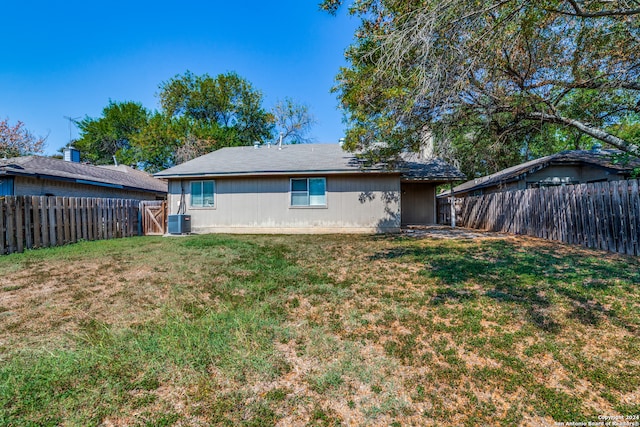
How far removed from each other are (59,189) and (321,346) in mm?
14976

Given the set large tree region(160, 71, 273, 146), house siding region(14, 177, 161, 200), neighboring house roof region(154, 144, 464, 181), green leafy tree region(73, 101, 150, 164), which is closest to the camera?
house siding region(14, 177, 161, 200)

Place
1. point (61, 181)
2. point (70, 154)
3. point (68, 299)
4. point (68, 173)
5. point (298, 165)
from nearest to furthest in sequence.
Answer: point (68, 299)
point (298, 165)
point (61, 181)
point (68, 173)
point (70, 154)

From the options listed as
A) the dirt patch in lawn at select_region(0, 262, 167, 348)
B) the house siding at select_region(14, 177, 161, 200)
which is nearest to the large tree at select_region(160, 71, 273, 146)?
the house siding at select_region(14, 177, 161, 200)

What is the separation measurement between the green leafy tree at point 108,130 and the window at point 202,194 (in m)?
23.9

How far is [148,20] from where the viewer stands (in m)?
12.9

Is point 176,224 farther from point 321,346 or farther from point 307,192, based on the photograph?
point 321,346

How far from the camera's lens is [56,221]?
28.4 ft

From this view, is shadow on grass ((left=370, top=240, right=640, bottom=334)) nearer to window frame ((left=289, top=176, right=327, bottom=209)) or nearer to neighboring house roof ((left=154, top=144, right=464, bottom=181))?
window frame ((left=289, top=176, right=327, bottom=209))

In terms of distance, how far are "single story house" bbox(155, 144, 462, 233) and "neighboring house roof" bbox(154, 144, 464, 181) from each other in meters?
0.04

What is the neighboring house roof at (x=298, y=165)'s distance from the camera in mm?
11117

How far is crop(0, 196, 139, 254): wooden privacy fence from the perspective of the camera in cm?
746

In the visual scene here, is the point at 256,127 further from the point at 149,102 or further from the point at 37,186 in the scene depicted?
the point at 37,186

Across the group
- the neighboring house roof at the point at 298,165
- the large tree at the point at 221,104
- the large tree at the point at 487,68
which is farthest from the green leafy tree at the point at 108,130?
the large tree at the point at 487,68

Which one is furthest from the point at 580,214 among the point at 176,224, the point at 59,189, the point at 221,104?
the point at 221,104
